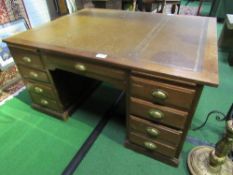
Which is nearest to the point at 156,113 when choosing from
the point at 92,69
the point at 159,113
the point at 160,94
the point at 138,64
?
the point at 159,113

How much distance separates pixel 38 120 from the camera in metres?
1.71

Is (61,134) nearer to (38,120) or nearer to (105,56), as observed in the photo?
(38,120)

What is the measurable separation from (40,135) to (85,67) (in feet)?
2.75

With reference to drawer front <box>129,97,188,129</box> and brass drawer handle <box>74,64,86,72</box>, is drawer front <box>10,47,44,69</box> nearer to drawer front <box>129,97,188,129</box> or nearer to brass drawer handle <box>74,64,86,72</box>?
brass drawer handle <box>74,64,86,72</box>

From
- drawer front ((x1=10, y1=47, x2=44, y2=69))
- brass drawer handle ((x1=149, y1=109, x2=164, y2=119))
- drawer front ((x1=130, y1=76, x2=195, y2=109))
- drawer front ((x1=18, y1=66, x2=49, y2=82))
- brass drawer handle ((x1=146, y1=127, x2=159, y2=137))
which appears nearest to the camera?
drawer front ((x1=130, y1=76, x2=195, y2=109))

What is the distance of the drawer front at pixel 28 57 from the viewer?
131 centimetres

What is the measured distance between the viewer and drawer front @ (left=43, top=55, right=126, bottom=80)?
3.51 ft

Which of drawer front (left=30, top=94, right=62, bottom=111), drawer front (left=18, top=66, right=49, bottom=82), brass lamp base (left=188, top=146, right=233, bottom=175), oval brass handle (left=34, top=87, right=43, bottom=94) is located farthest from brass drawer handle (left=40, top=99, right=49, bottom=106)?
brass lamp base (left=188, top=146, right=233, bottom=175)

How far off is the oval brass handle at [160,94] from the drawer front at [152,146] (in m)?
0.40

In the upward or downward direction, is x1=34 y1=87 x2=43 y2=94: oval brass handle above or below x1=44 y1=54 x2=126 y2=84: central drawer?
below

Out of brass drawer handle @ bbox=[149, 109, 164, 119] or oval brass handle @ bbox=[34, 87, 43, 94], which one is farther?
oval brass handle @ bbox=[34, 87, 43, 94]

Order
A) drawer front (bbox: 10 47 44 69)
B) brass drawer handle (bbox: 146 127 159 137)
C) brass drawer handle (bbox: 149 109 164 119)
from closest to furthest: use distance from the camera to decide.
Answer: brass drawer handle (bbox: 149 109 164 119), brass drawer handle (bbox: 146 127 159 137), drawer front (bbox: 10 47 44 69)

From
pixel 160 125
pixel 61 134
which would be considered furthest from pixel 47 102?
pixel 160 125

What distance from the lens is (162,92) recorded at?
95 centimetres
